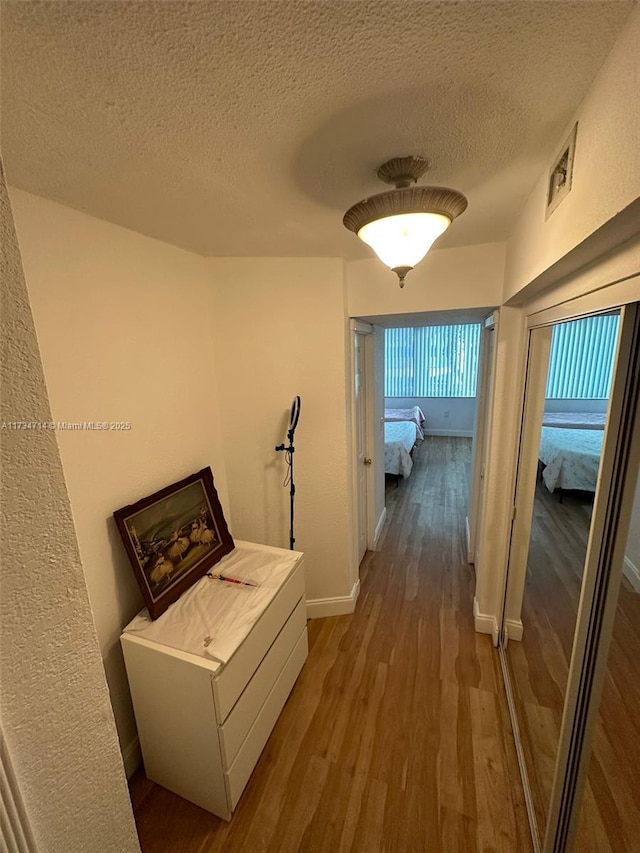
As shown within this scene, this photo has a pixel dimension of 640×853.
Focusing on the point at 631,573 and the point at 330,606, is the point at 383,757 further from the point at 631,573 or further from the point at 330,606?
the point at 631,573

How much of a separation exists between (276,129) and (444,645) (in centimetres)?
277

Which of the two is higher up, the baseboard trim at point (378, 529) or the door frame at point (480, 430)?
the door frame at point (480, 430)

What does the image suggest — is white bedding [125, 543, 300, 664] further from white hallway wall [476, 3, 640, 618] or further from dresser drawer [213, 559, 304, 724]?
white hallway wall [476, 3, 640, 618]

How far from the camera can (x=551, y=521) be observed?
1510mm

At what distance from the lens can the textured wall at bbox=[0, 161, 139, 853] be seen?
19.9 inches

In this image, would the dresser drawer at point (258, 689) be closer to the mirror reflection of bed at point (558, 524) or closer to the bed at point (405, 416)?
the mirror reflection of bed at point (558, 524)

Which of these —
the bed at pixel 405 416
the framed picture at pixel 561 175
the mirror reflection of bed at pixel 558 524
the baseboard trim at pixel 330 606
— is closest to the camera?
the framed picture at pixel 561 175

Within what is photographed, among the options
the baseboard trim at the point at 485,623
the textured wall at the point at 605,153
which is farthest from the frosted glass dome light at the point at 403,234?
the baseboard trim at the point at 485,623

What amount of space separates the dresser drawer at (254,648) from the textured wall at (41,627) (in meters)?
0.68

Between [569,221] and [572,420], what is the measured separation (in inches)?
34.3

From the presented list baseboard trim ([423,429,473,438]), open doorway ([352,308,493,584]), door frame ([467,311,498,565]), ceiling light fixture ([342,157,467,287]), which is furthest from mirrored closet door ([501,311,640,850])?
baseboard trim ([423,429,473,438])

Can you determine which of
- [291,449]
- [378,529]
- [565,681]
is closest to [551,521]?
[565,681]

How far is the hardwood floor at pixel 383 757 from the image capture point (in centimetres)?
139

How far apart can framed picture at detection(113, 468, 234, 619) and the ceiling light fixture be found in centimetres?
149
